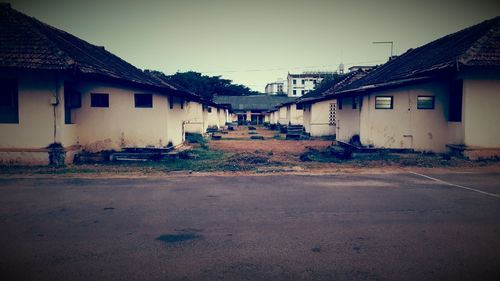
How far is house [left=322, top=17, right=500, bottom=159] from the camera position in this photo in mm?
12695

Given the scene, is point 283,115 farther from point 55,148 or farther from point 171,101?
point 55,148

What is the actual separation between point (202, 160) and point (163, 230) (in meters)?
8.66

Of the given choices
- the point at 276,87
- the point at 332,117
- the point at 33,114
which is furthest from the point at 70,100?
the point at 276,87

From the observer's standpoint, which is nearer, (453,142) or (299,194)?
(299,194)

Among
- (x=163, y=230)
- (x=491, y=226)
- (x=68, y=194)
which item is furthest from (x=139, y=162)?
(x=491, y=226)

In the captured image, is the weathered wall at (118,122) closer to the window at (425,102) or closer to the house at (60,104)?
the house at (60,104)

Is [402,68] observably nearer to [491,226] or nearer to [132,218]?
[491,226]

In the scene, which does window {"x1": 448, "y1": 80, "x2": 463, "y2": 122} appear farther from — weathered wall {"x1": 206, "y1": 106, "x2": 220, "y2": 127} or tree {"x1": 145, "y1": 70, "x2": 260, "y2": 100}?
tree {"x1": 145, "y1": 70, "x2": 260, "y2": 100}

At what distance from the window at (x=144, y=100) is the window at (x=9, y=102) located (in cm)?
446

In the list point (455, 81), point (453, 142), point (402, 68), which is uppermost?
point (402, 68)

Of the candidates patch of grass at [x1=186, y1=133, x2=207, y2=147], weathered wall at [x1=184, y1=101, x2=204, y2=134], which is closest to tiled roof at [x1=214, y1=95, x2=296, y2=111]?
weathered wall at [x1=184, y1=101, x2=204, y2=134]

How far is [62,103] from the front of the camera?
11961 millimetres

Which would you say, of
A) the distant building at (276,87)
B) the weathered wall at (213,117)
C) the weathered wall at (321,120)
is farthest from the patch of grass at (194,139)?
the distant building at (276,87)

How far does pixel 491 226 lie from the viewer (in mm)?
5445
